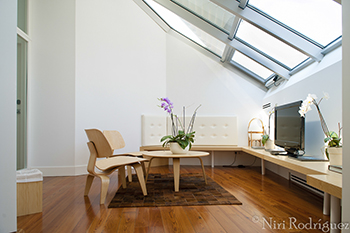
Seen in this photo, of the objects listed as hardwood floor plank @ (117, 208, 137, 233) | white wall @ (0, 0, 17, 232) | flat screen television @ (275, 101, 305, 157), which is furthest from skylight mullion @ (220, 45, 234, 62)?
white wall @ (0, 0, 17, 232)

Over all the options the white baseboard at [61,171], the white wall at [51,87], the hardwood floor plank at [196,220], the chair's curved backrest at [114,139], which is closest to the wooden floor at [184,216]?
the hardwood floor plank at [196,220]

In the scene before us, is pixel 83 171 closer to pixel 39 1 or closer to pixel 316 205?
pixel 39 1

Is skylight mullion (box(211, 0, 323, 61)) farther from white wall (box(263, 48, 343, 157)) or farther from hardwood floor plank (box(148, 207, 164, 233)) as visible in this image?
hardwood floor plank (box(148, 207, 164, 233))

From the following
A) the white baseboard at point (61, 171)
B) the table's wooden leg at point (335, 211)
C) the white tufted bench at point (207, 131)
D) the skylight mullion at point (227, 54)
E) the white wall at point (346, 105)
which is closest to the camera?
the white wall at point (346, 105)

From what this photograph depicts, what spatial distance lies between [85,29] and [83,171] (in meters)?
2.41

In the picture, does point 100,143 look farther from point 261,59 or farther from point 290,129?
point 261,59

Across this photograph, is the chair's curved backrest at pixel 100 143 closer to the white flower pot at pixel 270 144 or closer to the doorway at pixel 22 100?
the doorway at pixel 22 100

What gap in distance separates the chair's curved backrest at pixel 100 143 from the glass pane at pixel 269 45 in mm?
2501

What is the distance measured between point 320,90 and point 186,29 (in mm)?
3024

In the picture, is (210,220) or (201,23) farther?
(201,23)

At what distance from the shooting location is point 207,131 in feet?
16.6

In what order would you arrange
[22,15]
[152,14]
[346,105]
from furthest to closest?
[152,14] → [22,15] → [346,105]

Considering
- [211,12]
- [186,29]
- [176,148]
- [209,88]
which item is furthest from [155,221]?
[186,29]

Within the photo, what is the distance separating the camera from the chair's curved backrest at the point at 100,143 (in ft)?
8.38
